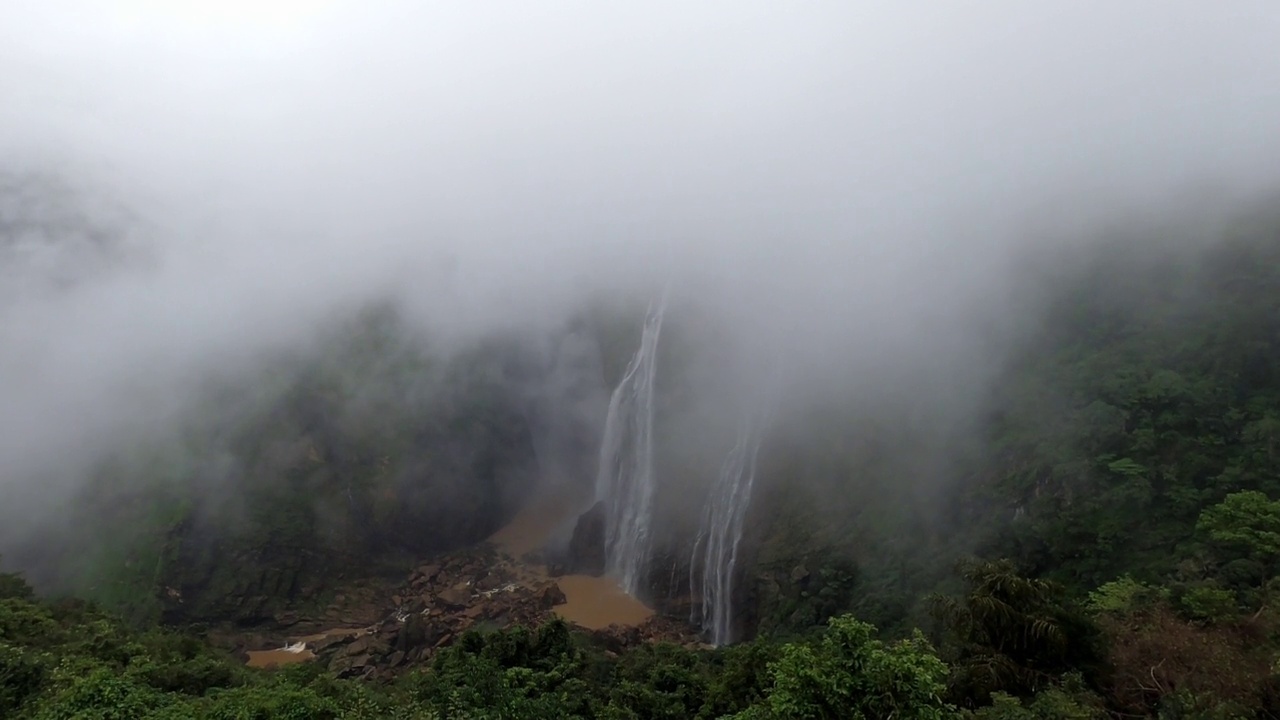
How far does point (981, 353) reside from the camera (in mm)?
37156

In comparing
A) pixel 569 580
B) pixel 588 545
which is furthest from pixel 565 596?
pixel 588 545

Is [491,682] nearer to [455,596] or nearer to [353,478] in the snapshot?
[455,596]

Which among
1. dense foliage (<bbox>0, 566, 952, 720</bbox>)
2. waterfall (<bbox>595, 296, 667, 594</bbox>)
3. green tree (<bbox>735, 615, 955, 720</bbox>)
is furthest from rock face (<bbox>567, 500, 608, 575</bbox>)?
green tree (<bbox>735, 615, 955, 720</bbox>)

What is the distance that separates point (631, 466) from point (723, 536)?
1145 centimetres

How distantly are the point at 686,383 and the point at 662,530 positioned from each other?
12.0 m

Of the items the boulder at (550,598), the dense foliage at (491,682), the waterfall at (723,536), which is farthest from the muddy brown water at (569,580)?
the dense foliage at (491,682)

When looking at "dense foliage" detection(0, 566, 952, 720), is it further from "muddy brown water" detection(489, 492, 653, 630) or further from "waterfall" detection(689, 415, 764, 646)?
"muddy brown water" detection(489, 492, 653, 630)

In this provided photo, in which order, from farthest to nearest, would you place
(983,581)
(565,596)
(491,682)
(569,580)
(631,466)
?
1. (631,466)
2. (569,580)
3. (565,596)
4. (491,682)
5. (983,581)

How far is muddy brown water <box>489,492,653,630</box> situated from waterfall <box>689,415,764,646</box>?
4.10 meters

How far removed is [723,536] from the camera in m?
40.3

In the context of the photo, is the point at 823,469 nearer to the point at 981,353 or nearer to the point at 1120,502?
the point at 981,353

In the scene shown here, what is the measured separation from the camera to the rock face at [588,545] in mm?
Answer: 45750

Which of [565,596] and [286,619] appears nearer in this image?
[286,619]

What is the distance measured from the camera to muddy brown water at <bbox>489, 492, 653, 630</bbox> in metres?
39.8
